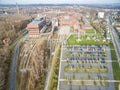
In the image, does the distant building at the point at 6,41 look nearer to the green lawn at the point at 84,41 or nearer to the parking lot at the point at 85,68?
the parking lot at the point at 85,68

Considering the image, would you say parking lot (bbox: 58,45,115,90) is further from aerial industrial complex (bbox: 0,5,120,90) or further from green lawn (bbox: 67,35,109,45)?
green lawn (bbox: 67,35,109,45)

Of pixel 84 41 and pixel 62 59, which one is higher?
pixel 84 41

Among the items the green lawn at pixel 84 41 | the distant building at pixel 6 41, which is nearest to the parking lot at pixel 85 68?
the green lawn at pixel 84 41

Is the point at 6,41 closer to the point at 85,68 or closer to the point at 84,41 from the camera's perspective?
the point at 84,41

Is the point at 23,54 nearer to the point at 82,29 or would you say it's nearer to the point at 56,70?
the point at 56,70

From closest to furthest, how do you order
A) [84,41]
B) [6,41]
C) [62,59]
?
[62,59], [6,41], [84,41]

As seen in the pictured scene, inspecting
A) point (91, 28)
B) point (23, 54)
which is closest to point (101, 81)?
point (23, 54)

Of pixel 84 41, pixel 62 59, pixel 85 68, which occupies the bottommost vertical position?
pixel 85 68

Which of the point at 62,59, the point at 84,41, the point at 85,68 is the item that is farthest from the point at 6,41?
the point at 85,68

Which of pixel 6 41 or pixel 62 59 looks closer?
pixel 62 59
